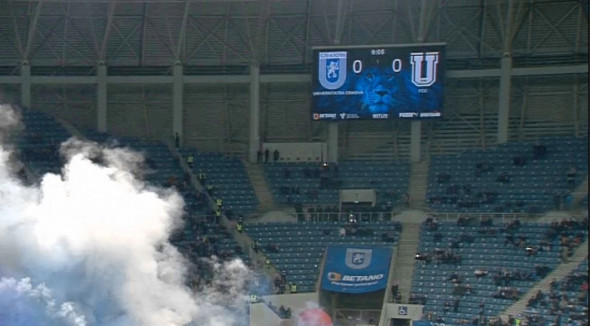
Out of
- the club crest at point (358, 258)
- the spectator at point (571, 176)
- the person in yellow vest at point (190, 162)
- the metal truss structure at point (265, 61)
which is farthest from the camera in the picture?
the person in yellow vest at point (190, 162)

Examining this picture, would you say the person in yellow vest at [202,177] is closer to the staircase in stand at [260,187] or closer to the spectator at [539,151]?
the staircase in stand at [260,187]

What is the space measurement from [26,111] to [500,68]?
2230cm

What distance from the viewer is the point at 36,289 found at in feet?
123

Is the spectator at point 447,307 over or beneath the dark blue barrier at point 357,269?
beneath

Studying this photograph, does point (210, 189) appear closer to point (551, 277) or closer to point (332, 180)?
point (332, 180)

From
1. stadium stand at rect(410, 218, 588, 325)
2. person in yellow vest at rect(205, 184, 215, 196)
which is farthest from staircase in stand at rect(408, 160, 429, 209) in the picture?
person in yellow vest at rect(205, 184, 215, 196)

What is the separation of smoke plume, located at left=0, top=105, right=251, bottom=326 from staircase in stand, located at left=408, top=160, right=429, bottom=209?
15.0 metres

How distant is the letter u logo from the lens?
5531 centimetres

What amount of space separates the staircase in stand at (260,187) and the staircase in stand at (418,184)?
6.35 m

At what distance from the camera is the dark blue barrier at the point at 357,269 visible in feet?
167

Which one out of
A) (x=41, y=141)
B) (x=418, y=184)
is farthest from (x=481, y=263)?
(x=41, y=141)

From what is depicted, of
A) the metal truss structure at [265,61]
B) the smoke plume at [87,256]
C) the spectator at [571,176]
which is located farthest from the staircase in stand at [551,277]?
the smoke plume at [87,256]

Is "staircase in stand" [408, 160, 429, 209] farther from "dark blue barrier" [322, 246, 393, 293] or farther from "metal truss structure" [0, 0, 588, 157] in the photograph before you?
"dark blue barrier" [322, 246, 393, 293]

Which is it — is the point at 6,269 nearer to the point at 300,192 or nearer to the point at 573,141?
the point at 300,192
